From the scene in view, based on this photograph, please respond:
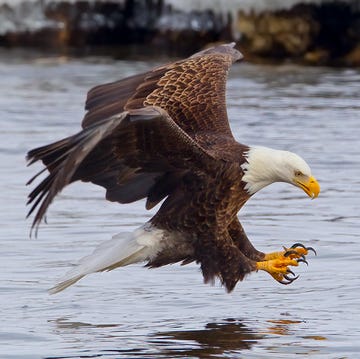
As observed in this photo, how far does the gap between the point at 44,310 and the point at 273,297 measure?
1052 mm

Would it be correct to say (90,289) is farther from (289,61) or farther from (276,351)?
(289,61)

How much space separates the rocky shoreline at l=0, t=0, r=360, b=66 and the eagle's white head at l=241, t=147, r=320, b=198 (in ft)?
31.2

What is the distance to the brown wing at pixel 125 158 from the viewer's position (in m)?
5.17

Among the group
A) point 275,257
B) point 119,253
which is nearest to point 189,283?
point 275,257

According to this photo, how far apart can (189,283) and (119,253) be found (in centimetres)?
61

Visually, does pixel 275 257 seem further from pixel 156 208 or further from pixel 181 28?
pixel 181 28

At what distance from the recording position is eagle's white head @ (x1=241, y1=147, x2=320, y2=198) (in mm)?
6027

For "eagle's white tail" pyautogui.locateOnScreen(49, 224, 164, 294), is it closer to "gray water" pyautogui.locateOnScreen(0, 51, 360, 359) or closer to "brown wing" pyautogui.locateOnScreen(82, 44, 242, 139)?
"gray water" pyautogui.locateOnScreen(0, 51, 360, 359)

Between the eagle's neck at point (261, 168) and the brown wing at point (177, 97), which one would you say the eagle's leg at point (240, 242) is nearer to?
the eagle's neck at point (261, 168)

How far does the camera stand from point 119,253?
6047 millimetres

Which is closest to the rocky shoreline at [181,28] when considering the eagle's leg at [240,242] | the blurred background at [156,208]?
the blurred background at [156,208]

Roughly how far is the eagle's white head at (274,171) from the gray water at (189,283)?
1.74 ft

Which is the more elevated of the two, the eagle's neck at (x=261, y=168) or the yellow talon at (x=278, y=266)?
the eagle's neck at (x=261, y=168)

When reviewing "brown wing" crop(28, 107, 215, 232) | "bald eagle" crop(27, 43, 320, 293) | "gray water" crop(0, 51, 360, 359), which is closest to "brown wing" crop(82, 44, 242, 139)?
"bald eagle" crop(27, 43, 320, 293)
